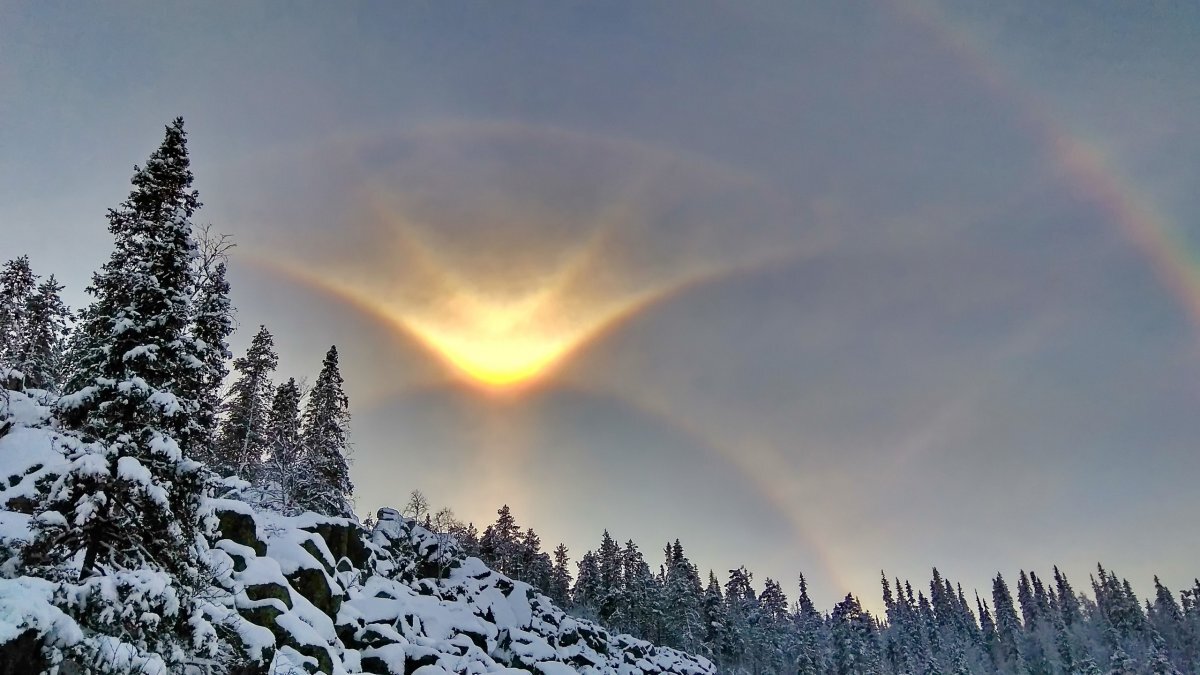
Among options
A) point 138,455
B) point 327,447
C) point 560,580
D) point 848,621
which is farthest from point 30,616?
point 848,621

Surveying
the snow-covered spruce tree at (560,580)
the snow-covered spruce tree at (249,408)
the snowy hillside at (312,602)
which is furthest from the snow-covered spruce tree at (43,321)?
the snow-covered spruce tree at (560,580)

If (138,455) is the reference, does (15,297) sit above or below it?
above

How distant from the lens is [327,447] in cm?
4422

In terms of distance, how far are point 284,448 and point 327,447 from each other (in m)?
5.31

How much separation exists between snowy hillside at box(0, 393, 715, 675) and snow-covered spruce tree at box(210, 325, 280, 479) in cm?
1183

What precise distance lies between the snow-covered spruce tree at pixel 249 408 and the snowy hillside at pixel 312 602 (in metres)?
11.8

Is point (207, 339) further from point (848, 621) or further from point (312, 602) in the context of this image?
point (848, 621)

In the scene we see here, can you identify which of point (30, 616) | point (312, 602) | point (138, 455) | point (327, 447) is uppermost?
point (327, 447)

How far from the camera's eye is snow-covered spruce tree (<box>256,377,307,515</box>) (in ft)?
140

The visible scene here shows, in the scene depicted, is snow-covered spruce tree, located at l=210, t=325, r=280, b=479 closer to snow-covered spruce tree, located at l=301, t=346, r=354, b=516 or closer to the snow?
snow-covered spruce tree, located at l=301, t=346, r=354, b=516

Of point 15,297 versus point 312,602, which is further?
point 15,297

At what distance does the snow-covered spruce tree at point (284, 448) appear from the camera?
42688mm

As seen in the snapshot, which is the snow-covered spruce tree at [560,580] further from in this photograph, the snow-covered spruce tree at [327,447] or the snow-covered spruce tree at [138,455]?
the snow-covered spruce tree at [138,455]

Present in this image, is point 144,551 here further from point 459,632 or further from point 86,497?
point 459,632
